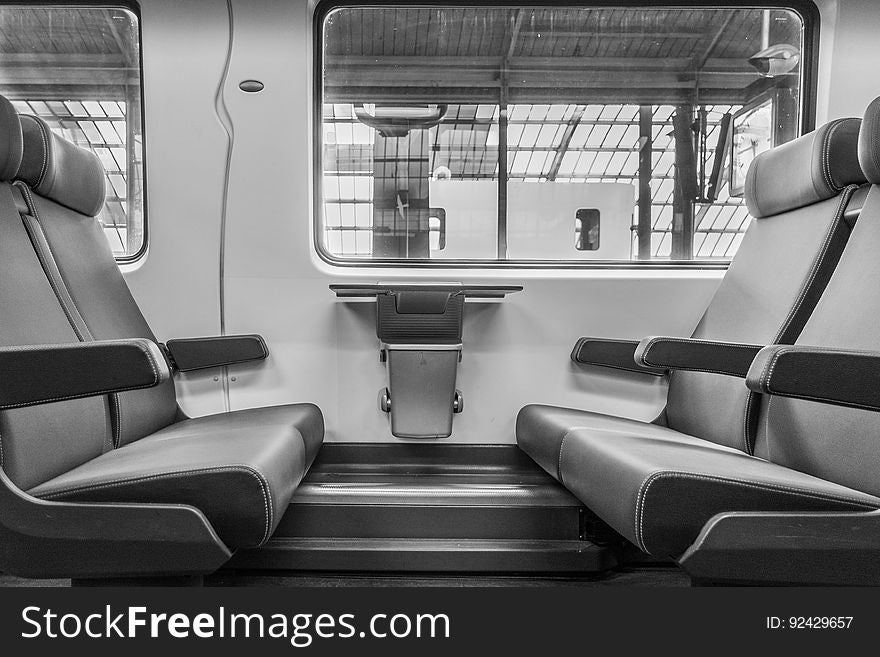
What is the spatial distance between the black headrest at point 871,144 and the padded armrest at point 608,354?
2.74 ft

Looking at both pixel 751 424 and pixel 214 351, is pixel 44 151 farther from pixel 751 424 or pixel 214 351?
pixel 751 424

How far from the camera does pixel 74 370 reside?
105cm

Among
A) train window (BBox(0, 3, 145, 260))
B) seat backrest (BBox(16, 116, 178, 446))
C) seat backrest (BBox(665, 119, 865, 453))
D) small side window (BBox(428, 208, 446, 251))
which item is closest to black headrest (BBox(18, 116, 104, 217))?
seat backrest (BBox(16, 116, 178, 446))

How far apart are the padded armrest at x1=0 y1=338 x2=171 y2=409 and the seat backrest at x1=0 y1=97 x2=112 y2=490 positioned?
0.43 ft

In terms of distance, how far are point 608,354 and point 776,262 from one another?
24.1 inches

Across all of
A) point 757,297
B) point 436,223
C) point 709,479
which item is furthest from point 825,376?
point 436,223

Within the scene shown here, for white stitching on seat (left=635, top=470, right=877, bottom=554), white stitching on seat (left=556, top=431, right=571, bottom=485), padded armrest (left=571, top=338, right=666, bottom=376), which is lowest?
white stitching on seat (left=556, top=431, right=571, bottom=485)

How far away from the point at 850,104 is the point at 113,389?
2.64 meters

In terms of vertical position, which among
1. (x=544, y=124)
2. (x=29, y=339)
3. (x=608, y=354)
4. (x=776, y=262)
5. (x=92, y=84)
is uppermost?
(x=92, y=84)

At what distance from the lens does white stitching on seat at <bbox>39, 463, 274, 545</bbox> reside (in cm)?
111

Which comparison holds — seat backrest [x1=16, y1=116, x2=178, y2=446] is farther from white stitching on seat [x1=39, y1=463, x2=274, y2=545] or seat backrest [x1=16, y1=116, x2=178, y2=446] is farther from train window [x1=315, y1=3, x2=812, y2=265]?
train window [x1=315, y1=3, x2=812, y2=265]

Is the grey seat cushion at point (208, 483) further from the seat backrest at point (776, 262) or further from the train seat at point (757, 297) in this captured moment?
the seat backrest at point (776, 262)

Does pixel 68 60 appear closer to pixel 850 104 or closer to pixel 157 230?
pixel 157 230

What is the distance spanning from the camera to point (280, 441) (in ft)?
4.70
